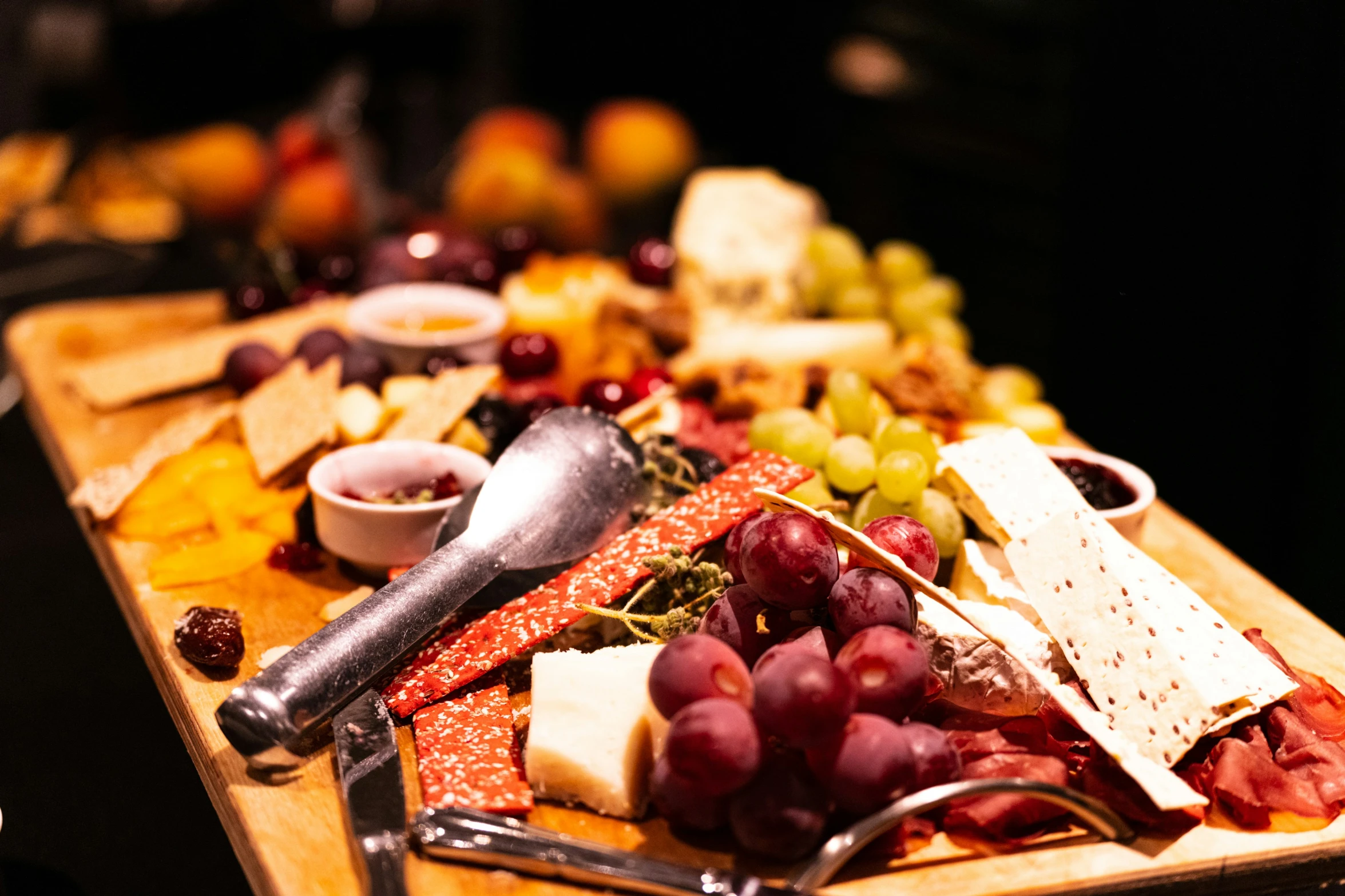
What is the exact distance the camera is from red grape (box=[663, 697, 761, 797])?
0.82 meters

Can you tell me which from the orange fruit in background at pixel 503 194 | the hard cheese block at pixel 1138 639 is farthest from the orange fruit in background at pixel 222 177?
the hard cheese block at pixel 1138 639

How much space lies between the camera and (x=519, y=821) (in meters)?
0.91

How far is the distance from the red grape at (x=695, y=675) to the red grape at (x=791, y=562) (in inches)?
3.6

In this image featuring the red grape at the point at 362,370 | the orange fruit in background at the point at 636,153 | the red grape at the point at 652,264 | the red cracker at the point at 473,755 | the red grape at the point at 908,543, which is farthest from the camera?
the orange fruit in background at the point at 636,153

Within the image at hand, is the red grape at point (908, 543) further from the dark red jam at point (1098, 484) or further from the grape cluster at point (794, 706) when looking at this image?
the dark red jam at point (1098, 484)

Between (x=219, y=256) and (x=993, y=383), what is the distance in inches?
59.3

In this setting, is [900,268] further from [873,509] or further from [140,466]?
[140,466]

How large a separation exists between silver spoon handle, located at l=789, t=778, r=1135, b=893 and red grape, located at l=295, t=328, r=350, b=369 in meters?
1.07

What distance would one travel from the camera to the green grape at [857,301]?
1.79m

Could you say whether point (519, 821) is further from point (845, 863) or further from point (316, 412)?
point (316, 412)

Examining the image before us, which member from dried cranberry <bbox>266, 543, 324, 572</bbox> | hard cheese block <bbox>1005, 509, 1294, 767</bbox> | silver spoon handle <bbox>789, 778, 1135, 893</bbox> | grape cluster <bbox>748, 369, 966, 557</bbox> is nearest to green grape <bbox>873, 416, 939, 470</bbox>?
grape cluster <bbox>748, 369, 966, 557</bbox>

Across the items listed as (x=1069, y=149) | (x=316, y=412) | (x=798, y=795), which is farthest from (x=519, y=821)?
(x=1069, y=149)

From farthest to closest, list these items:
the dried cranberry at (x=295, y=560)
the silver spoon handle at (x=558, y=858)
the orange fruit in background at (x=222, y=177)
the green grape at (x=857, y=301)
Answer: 1. the orange fruit in background at (x=222, y=177)
2. the green grape at (x=857, y=301)
3. the dried cranberry at (x=295, y=560)
4. the silver spoon handle at (x=558, y=858)

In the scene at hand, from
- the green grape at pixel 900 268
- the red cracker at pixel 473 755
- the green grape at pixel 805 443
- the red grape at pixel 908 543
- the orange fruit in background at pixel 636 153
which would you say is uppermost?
the orange fruit in background at pixel 636 153
